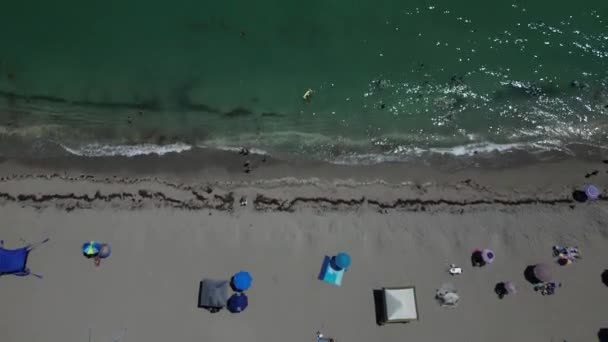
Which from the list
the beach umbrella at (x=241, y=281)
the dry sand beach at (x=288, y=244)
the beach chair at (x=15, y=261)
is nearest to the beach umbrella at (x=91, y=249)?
the dry sand beach at (x=288, y=244)

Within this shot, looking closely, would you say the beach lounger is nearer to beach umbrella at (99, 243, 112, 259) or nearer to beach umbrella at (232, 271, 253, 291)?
beach umbrella at (232, 271, 253, 291)


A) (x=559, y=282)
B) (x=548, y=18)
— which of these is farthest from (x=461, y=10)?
(x=559, y=282)

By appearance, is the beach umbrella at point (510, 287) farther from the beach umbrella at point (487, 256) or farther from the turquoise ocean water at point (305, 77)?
the turquoise ocean water at point (305, 77)

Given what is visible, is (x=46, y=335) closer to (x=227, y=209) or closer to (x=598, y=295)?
(x=227, y=209)

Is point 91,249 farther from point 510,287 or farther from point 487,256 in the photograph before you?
point 510,287

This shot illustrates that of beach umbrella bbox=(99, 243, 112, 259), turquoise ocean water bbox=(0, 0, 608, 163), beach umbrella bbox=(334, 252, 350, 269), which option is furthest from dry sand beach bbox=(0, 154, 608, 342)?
turquoise ocean water bbox=(0, 0, 608, 163)

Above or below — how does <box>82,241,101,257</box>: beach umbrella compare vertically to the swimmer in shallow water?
below
